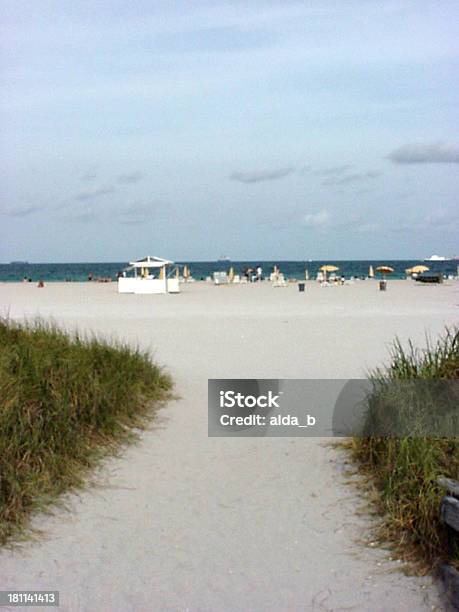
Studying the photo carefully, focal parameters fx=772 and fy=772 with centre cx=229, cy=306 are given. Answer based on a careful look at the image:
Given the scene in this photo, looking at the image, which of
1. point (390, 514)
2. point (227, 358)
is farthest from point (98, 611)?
point (227, 358)

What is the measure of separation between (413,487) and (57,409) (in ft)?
9.17

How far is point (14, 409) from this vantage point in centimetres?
567

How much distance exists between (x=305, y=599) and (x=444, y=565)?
0.81m

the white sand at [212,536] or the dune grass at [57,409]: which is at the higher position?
the dune grass at [57,409]

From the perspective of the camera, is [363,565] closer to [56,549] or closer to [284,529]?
[284,529]

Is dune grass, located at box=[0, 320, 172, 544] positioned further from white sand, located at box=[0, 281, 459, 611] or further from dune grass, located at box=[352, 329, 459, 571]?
dune grass, located at box=[352, 329, 459, 571]

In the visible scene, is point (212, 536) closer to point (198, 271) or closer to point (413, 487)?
point (413, 487)

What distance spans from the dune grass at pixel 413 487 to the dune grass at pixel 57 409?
85.6 inches

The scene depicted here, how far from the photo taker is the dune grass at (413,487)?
4544 millimetres

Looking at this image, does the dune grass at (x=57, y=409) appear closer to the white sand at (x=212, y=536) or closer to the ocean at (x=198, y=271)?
the white sand at (x=212, y=536)

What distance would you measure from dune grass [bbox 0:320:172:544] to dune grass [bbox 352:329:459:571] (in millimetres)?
2175

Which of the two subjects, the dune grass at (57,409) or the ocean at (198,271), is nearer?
the dune grass at (57,409)

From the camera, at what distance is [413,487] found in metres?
4.96

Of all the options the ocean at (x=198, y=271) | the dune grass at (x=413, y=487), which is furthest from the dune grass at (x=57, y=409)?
the ocean at (x=198, y=271)
